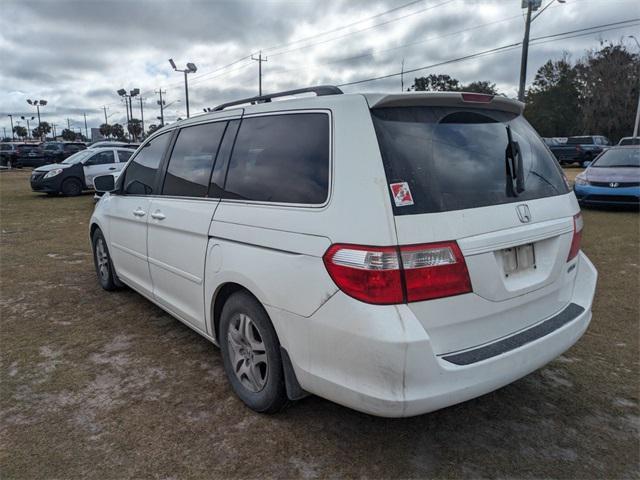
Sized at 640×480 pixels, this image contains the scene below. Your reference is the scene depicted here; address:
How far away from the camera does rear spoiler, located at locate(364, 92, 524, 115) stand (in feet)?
7.44

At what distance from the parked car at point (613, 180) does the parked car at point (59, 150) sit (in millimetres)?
29657

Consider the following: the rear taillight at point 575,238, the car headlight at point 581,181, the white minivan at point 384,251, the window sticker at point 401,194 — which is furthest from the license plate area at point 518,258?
the car headlight at point 581,181

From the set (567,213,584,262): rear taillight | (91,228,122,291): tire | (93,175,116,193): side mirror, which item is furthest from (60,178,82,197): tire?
(567,213,584,262): rear taillight

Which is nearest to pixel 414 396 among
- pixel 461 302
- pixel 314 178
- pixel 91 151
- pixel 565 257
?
pixel 461 302

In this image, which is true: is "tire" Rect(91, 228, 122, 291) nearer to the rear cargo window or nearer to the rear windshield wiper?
the rear cargo window

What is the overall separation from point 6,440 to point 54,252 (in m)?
5.30

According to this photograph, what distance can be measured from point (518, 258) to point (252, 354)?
→ 1.57 metres

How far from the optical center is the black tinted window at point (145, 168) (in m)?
3.96

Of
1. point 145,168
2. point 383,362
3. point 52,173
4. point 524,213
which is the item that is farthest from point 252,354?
point 52,173

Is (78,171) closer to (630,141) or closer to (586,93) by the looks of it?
(630,141)

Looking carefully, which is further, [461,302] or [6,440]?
[6,440]

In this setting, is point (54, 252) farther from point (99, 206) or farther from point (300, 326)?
point (300, 326)

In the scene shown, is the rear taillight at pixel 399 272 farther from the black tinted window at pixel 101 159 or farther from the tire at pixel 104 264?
the black tinted window at pixel 101 159

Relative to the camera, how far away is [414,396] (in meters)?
2.02
